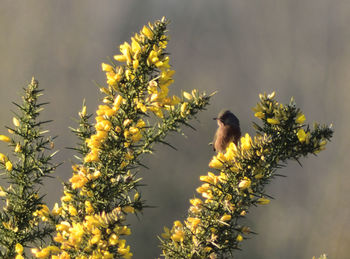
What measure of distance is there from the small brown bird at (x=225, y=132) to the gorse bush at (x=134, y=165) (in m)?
1.37

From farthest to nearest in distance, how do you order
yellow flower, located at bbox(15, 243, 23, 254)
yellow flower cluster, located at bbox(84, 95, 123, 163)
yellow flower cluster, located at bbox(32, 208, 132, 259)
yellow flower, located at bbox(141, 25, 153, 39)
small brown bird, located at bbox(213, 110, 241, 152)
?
small brown bird, located at bbox(213, 110, 241, 152), yellow flower, located at bbox(141, 25, 153, 39), yellow flower cluster, located at bbox(84, 95, 123, 163), yellow flower, located at bbox(15, 243, 23, 254), yellow flower cluster, located at bbox(32, 208, 132, 259)

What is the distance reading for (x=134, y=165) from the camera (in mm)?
1659

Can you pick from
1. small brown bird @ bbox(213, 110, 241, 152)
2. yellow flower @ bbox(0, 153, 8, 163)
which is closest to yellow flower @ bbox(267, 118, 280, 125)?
yellow flower @ bbox(0, 153, 8, 163)

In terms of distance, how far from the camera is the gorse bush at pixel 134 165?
1574mm

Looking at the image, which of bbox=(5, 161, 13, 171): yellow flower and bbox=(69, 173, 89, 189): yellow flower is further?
bbox=(5, 161, 13, 171): yellow flower

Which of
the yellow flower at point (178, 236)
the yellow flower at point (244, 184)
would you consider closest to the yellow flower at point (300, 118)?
the yellow flower at point (244, 184)

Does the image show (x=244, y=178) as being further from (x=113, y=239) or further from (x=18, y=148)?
(x=18, y=148)

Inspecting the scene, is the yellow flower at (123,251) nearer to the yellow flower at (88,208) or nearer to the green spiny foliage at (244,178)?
the yellow flower at (88,208)

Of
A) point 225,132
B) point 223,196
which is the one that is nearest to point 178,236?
point 223,196

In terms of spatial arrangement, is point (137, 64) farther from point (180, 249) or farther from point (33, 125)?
point (180, 249)

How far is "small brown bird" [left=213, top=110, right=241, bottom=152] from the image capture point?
3168mm

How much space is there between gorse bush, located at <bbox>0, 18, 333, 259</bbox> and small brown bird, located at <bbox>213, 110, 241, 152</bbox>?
1367 millimetres

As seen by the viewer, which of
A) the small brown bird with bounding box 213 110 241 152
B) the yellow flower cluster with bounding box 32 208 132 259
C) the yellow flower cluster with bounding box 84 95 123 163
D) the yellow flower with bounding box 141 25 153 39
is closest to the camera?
the yellow flower cluster with bounding box 32 208 132 259

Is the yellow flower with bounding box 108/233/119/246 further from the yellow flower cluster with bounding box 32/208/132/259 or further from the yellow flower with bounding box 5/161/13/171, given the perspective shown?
the yellow flower with bounding box 5/161/13/171
